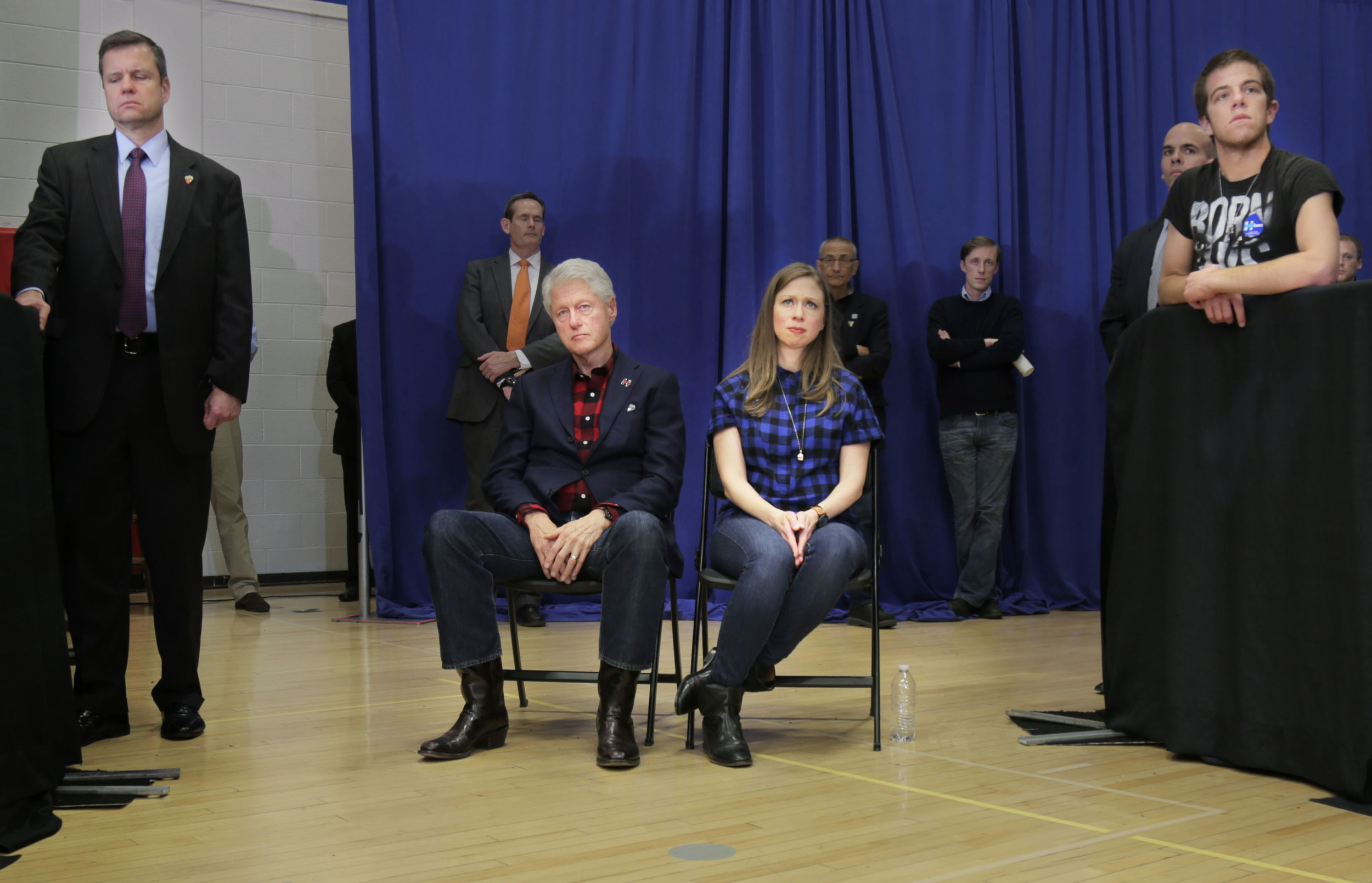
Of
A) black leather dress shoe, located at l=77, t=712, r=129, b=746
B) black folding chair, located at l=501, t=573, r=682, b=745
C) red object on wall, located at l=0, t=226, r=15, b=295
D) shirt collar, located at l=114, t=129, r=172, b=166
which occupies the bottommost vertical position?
black leather dress shoe, located at l=77, t=712, r=129, b=746

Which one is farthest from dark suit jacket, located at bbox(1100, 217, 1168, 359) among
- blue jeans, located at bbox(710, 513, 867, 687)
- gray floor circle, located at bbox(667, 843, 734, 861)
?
gray floor circle, located at bbox(667, 843, 734, 861)

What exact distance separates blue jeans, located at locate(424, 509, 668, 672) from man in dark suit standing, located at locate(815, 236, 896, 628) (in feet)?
8.09

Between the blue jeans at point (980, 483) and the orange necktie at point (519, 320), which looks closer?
the orange necktie at point (519, 320)

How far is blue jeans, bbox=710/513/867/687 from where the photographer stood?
8.35 ft

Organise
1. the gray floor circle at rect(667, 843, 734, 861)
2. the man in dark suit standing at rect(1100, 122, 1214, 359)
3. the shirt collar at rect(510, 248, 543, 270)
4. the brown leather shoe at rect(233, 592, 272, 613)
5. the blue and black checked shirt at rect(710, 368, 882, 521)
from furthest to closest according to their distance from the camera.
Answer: the brown leather shoe at rect(233, 592, 272, 613), the shirt collar at rect(510, 248, 543, 270), the man in dark suit standing at rect(1100, 122, 1214, 359), the blue and black checked shirt at rect(710, 368, 882, 521), the gray floor circle at rect(667, 843, 734, 861)

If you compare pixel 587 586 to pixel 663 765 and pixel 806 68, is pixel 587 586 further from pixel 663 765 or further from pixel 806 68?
pixel 806 68

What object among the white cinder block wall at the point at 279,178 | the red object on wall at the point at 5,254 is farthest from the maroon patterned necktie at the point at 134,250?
the white cinder block wall at the point at 279,178

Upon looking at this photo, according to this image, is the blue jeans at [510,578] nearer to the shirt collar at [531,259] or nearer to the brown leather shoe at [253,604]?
the shirt collar at [531,259]

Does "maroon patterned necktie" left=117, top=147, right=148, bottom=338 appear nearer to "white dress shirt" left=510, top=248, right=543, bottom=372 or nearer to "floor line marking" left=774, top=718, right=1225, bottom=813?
"floor line marking" left=774, top=718, right=1225, bottom=813

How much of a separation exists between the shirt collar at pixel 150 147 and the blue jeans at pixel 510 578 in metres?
1.09

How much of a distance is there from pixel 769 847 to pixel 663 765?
0.63 metres

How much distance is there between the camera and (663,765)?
2.54 meters

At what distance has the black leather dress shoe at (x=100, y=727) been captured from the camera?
8.77ft

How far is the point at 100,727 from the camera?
272 centimetres
